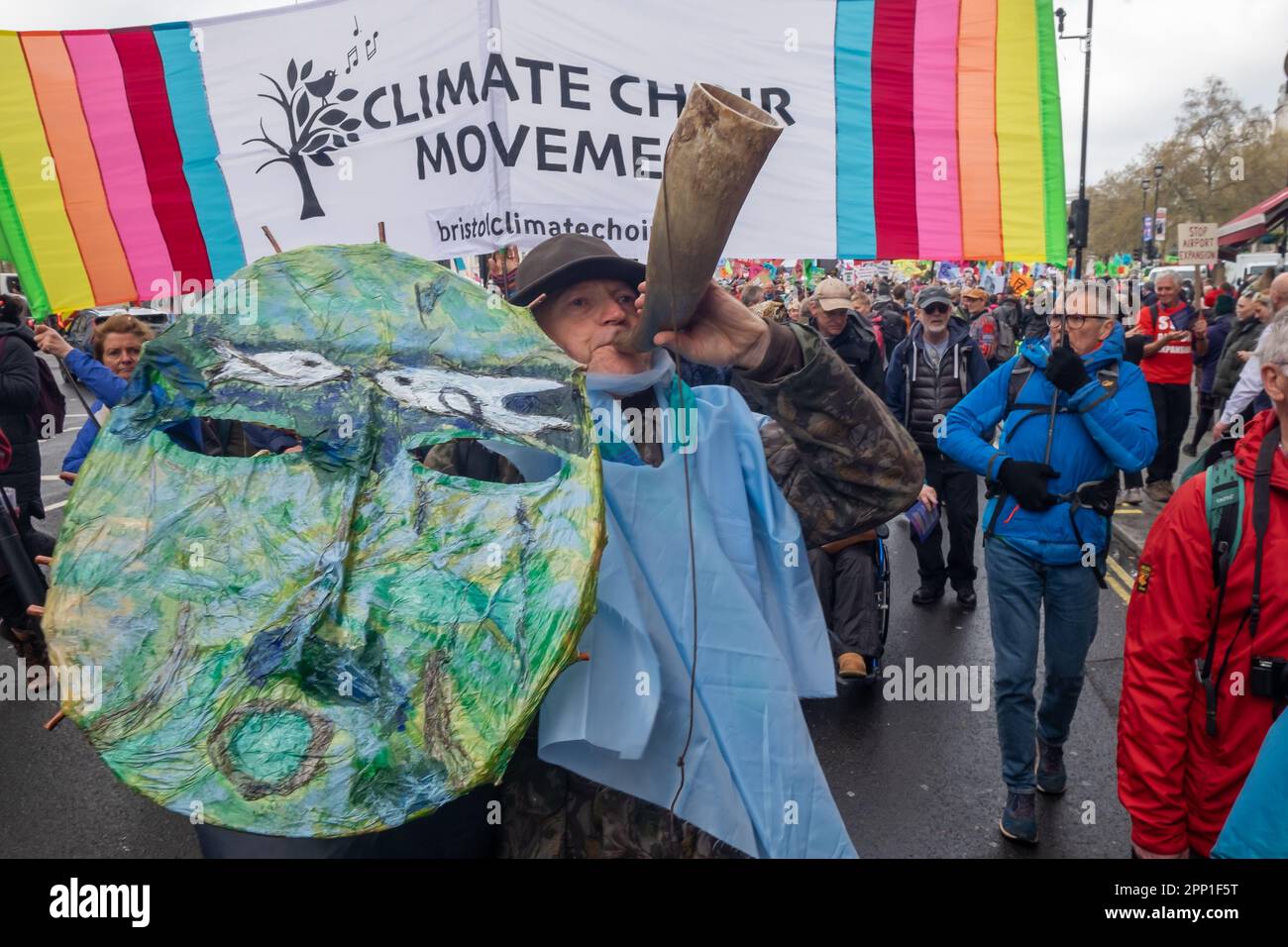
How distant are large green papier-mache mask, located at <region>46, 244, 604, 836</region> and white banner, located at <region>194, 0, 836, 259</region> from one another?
180 centimetres

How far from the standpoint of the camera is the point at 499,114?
3.19 meters

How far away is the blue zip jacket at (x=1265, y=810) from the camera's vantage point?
159 cm

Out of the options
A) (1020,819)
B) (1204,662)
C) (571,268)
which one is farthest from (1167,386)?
(571,268)

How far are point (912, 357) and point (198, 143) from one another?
4.76 meters

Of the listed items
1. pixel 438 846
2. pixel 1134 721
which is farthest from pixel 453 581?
pixel 1134 721

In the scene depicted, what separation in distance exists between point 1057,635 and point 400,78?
311 cm

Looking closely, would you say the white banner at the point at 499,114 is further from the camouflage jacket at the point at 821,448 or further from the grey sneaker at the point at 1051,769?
the grey sneaker at the point at 1051,769

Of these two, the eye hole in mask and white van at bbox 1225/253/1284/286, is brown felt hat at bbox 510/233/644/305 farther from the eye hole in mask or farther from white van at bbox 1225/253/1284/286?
white van at bbox 1225/253/1284/286

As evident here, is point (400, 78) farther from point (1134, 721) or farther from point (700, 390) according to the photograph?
point (1134, 721)

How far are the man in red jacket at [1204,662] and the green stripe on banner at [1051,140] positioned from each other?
81 centimetres

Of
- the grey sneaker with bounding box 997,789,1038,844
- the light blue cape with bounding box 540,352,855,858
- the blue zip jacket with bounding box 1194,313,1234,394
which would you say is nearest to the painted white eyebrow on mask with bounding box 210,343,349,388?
the light blue cape with bounding box 540,352,855,858

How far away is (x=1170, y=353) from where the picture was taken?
31.8 feet

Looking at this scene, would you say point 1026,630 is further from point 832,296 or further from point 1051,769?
point 832,296

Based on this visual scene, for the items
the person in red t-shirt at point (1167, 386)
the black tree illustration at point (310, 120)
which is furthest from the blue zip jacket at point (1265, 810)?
the person in red t-shirt at point (1167, 386)
